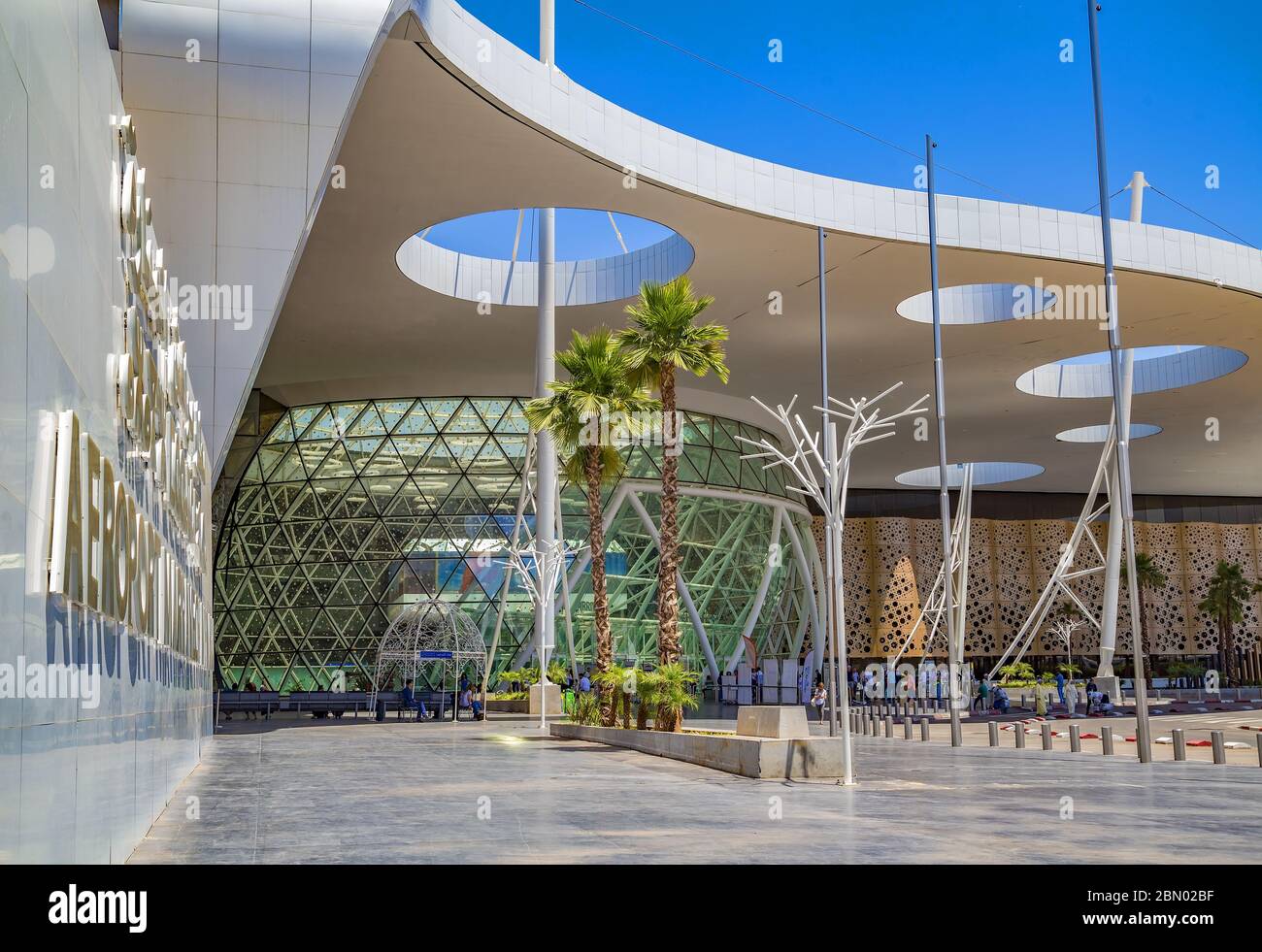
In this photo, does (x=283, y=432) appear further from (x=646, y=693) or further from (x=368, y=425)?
(x=646, y=693)

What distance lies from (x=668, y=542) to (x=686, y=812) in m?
10.9

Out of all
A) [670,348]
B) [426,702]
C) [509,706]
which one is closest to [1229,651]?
→ [509,706]

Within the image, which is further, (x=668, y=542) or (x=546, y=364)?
(x=546, y=364)

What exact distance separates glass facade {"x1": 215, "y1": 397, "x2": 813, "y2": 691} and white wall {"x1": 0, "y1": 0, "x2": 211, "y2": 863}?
39661 millimetres

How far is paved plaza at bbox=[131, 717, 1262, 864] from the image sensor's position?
787 cm

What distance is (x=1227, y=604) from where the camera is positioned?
2566 inches

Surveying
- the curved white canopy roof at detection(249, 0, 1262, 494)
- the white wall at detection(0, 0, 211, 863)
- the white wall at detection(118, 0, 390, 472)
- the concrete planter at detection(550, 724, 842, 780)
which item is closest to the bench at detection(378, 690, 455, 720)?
the curved white canopy roof at detection(249, 0, 1262, 494)

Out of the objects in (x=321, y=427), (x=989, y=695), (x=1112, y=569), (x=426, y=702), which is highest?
(x=321, y=427)

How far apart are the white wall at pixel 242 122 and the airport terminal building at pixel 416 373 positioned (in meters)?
0.05

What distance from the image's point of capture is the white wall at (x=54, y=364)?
13.4ft

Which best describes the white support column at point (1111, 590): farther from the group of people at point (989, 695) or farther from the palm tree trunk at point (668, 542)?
the palm tree trunk at point (668, 542)

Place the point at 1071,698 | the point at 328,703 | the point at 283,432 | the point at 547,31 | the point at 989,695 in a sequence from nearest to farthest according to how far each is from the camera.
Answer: the point at 547,31, the point at 1071,698, the point at 328,703, the point at 989,695, the point at 283,432
